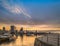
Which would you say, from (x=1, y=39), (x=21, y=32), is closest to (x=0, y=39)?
(x=1, y=39)

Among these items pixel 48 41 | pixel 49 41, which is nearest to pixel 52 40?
pixel 49 41

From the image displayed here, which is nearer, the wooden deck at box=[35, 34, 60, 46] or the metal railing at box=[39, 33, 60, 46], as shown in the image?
the wooden deck at box=[35, 34, 60, 46]

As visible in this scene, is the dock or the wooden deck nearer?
the wooden deck

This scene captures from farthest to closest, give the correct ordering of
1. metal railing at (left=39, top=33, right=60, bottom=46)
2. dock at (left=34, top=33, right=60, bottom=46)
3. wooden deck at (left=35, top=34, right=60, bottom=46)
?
metal railing at (left=39, top=33, right=60, bottom=46)
dock at (left=34, top=33, right=60, bottom=46)
wooden deck at (left=35, top=34, right=60, bottom=46)

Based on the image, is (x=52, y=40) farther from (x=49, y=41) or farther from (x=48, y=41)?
(x=48, y=41)

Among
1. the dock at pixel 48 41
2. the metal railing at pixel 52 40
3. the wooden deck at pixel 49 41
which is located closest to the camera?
the wooden deck at pixel 49 41

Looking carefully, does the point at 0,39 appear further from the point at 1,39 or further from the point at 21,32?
the point at 21,32

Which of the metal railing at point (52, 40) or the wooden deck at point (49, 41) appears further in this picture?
the metal railing at point (52, 40)

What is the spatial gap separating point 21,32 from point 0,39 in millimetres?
118564

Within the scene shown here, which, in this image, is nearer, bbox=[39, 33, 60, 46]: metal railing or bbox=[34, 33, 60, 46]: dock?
bbox=[34, 33, 60, 46]: dock

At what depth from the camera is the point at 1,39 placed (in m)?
72.2

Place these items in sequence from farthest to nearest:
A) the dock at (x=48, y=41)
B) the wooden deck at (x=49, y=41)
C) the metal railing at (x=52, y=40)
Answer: the metal railing at (x=52, y=40)
the dock at (x=48, y=41)
the wooden deck at (x=49, y=41)

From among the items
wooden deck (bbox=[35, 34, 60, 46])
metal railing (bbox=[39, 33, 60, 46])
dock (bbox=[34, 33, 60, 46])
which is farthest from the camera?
metal railing (bbox=[39, 33, 60, 46])

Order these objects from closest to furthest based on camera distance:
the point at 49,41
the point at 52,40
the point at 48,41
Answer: the point at 48,41 → the point at 49,41 → the point at 52,40
